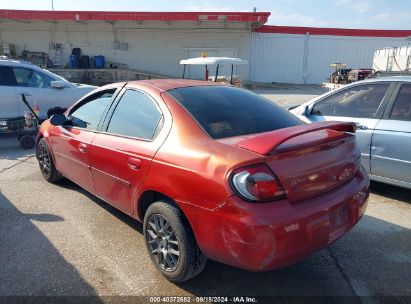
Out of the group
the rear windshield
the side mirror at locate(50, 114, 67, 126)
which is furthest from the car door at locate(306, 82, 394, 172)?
the side mirror at locate(50, 114, 67, 126)

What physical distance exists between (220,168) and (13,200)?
3.41m

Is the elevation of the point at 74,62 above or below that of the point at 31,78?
above

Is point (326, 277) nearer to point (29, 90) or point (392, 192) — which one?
point (392, 192)

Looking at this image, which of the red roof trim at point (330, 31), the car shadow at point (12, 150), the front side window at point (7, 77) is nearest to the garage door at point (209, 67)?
the red roof trim at point (330, 31)

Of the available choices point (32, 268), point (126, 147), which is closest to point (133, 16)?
point (126, 147)

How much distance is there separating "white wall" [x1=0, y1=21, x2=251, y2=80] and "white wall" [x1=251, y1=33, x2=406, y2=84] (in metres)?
1.41

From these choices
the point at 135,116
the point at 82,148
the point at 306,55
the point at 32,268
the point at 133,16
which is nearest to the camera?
the point at 32,268

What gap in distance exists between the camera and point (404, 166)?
14.2 ft

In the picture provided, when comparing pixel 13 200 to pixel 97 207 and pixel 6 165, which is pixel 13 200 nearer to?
pixel 97 207

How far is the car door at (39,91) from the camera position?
26.6 ft

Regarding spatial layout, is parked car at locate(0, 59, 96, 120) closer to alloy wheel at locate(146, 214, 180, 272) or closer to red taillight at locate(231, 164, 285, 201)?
alloy wheel at locate(146, 214, 180, 272)

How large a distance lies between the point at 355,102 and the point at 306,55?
20450 mm

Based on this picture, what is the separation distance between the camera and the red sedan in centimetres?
236

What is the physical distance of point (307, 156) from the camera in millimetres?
2576
